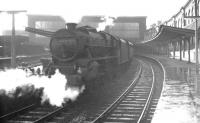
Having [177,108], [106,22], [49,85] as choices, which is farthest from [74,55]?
[106,22]

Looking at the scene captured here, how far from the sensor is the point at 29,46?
122ft

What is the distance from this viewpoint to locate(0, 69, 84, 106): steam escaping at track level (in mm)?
10883

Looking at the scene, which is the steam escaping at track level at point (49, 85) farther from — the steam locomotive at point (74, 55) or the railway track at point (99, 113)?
the railway track at point (99, 113)

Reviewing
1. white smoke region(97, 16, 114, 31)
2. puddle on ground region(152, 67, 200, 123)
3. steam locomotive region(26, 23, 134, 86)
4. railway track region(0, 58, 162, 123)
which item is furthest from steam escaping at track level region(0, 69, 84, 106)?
white smoke region(97, 16, 114, 31)

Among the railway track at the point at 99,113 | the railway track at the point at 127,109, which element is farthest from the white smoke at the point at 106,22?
the railway track at the point at 99,113

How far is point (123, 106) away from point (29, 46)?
28767 millimetres

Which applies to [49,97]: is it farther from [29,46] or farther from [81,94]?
[29,46]

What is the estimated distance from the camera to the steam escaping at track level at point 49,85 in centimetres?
1088

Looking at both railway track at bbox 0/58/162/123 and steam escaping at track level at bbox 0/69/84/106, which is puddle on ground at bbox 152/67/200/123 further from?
steam escaping at track level at bbox 0/69/84/106

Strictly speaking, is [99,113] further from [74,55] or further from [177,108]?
[74,55]

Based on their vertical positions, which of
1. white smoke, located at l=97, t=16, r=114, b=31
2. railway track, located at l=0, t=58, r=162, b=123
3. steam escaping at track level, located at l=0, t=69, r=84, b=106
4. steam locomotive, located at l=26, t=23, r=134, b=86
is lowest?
railway track, located at l=0, t=58, r=162, b=123

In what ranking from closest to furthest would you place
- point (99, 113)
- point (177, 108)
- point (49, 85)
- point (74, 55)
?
point (99, 113)
point (177, 108)
point (49, 85)
point (74, 55)

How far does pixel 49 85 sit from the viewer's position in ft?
36.7

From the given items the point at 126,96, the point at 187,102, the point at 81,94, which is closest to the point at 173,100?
the point at 187,102
